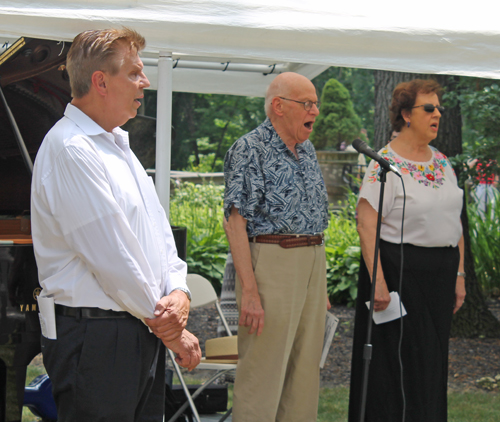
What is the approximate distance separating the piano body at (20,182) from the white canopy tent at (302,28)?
23.0 inches

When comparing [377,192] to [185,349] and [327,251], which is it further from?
[327,251]

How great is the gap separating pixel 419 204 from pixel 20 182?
2185 millimetres

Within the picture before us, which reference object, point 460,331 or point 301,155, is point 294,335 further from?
point 460,331

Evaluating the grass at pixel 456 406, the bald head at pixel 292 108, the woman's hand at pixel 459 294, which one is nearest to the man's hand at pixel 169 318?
the bald head at pixel 292 108

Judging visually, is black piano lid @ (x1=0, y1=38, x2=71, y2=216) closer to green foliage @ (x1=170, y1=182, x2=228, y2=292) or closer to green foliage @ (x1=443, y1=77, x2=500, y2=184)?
green foliage @ (x1=443, y1=77, x2=500, y2=184)

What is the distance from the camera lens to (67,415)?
1.96 metres

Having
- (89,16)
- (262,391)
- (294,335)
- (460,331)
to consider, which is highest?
(89,16)

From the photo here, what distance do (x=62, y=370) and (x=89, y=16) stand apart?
55.6 inches

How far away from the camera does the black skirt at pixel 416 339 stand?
3207 mm

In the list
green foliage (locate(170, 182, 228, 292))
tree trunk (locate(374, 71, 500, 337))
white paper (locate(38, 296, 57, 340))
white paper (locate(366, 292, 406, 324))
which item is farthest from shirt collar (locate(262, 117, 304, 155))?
green foliage (locate(170, 182, 228, 292))

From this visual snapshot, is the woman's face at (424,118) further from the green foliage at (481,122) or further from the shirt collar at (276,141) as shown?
the green foliage at (481,122)

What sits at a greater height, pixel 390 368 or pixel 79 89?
pixel 79 89

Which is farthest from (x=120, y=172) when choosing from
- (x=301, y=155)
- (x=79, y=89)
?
(x=301, y=155)

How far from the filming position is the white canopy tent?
2488 millimetres
